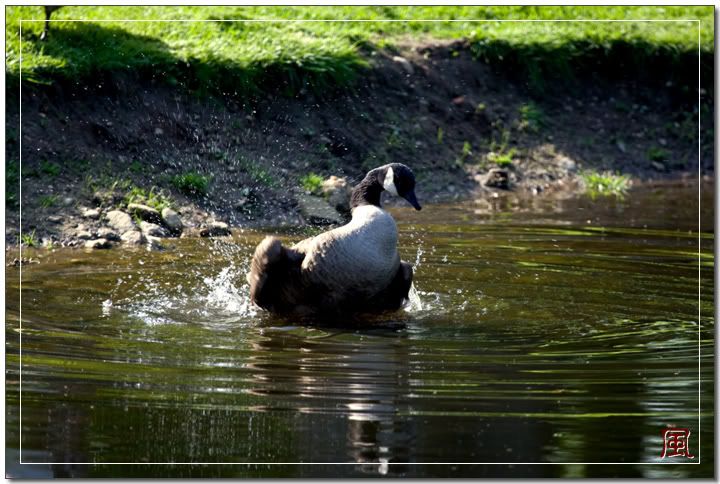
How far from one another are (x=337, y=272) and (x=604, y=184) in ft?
21.2

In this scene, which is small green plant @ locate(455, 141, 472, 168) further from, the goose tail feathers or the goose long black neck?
the goose tail feathers

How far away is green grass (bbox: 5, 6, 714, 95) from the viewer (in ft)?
35.6

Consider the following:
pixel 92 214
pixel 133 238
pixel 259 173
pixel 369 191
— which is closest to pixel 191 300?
pixel 369 191

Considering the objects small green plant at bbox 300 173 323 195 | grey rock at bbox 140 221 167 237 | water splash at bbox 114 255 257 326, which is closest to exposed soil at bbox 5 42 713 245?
small green plant at bbox 300 173 323 195

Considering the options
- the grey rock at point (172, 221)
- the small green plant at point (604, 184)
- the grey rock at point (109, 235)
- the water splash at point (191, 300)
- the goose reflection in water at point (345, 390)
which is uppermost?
the small green plant at point (604, 184)

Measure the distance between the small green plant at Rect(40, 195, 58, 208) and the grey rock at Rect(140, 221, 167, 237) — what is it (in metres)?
0.77

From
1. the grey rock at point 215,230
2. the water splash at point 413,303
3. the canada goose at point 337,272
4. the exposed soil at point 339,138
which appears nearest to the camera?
the canada goose at point 337,272

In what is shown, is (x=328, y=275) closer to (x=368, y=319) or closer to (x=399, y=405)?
(x=368, y=319)

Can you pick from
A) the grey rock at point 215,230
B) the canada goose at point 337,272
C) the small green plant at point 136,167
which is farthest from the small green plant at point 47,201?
the canada goose at point 337,272

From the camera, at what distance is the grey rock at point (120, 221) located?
401 inches

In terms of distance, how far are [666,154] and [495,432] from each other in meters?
9.66

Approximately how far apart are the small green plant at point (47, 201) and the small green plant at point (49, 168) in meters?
0.31

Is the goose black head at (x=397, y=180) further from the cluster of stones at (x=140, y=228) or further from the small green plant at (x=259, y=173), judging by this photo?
the small green plant at (x=259, y=173)

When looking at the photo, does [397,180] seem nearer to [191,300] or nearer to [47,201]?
[191,300]
